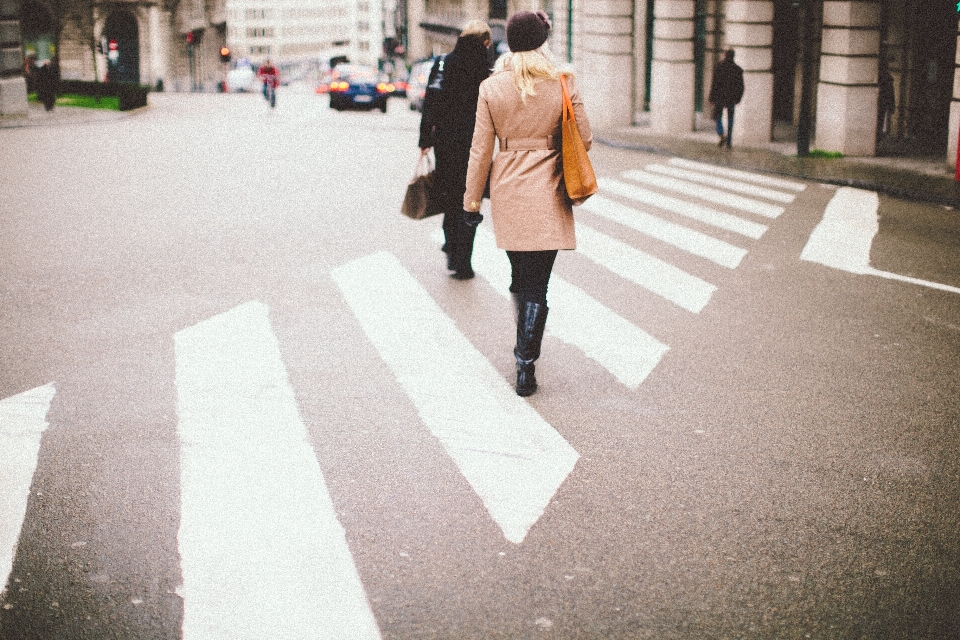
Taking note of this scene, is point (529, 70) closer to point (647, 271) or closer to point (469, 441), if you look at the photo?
point (469, 441)

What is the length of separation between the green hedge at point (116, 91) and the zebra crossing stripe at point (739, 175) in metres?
21.0

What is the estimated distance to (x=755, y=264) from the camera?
396 inches

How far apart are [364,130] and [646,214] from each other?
46.8 ft

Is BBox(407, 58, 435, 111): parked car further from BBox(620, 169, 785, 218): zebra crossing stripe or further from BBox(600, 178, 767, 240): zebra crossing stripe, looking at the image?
BBox(600, 178, 767, 240): zebra crossing stripe

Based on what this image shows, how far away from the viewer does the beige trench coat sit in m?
5.90

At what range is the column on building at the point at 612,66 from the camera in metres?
28.3

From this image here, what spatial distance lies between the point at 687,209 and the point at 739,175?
14.3 feet

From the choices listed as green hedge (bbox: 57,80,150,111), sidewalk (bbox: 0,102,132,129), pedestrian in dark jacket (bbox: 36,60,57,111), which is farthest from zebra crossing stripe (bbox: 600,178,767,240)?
green hedge (bbox: 57,80,150,111)

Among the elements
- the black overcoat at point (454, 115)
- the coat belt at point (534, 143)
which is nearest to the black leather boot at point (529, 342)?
the coat belt at point (534, 143)

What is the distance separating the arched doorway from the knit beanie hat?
214 ft

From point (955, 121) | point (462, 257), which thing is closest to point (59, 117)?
point (955, 121)

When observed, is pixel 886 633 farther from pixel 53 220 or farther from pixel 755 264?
pixel 53 220

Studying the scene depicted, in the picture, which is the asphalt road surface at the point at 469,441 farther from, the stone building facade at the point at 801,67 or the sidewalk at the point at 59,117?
the sidewalk at the point at 59,117

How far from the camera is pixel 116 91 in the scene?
37719 mm
